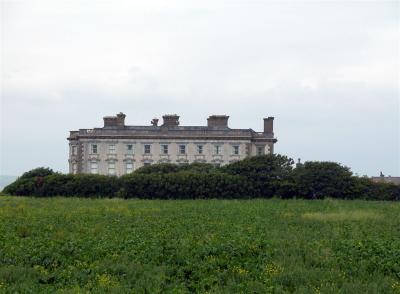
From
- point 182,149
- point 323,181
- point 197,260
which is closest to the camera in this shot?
point 197,260

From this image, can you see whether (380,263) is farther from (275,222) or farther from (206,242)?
(275,222)

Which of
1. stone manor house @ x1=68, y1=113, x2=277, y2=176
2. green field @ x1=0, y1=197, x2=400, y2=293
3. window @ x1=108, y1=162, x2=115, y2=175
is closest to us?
green field @ x1=0, y1=197, x2=400, y2=293

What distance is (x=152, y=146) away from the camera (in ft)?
343

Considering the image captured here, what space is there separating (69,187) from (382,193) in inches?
1299

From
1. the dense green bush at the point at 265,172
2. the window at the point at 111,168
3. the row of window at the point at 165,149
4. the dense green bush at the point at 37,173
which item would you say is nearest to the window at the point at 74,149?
the row of window at the point at 165,149

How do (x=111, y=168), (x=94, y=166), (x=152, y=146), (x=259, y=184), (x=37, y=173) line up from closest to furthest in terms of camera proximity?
(x=259, y=184)
(x=37, y=173)
(x=94, y=166)
(x=111, y=168)
(x=152, y=146)

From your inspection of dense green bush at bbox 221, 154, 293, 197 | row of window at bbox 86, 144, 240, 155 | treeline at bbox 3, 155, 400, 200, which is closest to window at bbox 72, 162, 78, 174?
row of window at bbox 86, 144, 240, 155

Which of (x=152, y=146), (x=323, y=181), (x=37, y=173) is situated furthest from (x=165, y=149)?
(x=323, y=181)

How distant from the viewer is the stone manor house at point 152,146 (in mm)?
103688

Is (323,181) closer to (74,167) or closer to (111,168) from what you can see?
(111,168)

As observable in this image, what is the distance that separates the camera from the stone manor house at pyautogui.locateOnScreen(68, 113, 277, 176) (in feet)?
340

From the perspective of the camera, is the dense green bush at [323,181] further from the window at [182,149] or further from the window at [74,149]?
the window at [74,149]

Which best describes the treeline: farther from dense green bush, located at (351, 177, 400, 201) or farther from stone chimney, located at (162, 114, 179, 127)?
stone chimney, located at (162, 114, 179, 127)

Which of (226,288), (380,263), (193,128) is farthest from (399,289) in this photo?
(193,128)
